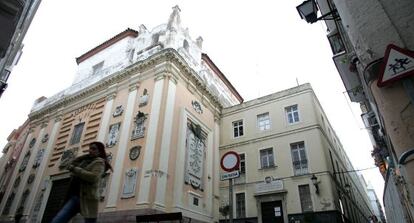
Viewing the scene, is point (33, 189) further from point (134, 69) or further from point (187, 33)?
point (187, 33)

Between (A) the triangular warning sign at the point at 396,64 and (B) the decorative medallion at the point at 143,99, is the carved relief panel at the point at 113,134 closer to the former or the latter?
(B) the decorative medallion at the point at 143,99

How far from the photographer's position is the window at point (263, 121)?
1959cm

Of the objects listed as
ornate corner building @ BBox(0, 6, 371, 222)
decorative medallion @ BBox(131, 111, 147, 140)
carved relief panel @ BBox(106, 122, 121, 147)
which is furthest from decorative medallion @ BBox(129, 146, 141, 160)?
carved relief panel @ BBox(106, 122, 121, 147)

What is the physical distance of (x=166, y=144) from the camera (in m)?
15.1

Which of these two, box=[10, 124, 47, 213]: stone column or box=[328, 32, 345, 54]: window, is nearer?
box=[328, 32, 345, 54]: window

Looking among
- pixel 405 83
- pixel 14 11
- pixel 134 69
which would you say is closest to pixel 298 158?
pixel 134 69

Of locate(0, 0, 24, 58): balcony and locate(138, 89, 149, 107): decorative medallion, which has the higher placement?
locate(138, 89, 149, 107): decorative medallion

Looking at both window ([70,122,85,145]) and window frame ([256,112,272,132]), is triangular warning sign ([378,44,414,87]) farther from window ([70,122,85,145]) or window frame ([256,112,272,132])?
window ([70,122,85,145])

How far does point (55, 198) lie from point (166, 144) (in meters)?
8.64

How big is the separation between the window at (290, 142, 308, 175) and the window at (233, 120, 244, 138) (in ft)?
14.1

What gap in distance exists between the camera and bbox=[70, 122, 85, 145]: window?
19281 millimetres

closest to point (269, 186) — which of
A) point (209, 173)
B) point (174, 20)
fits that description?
point (209, 173)

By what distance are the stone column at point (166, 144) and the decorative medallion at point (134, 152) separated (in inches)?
56.5

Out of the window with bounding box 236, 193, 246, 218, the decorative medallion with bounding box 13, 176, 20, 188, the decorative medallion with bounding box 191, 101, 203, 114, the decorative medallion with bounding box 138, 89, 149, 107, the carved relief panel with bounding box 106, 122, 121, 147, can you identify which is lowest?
the window with bounding box 236, 193, 246, 218
